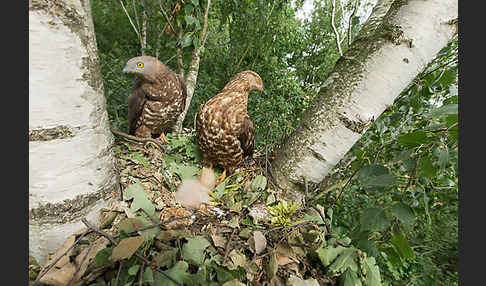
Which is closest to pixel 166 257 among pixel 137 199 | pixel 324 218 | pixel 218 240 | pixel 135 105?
pixel 218 240

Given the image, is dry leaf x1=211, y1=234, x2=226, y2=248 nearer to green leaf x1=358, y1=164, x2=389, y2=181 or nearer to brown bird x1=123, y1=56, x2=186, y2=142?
green leaf x1=358, y1=164, x2=389, y2=181

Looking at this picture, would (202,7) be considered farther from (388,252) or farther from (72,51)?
(388,252)

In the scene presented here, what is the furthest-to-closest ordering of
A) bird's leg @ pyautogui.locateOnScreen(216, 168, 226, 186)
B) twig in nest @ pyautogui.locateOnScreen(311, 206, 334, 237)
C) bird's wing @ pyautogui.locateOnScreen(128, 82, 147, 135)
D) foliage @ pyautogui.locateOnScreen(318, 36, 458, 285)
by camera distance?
bird's wing @ pyautogui.locateOnScreen(128, 82, 147, 135)
bird's leg @ pyautogui.locateOnScreen(216, 168, 226, 186)
twig in nest @ pyautogui.locateOnScreen(311, 206, 334, 237)
foliage @ pyautogui.locateOnScreen(318, 36, 458, 285)

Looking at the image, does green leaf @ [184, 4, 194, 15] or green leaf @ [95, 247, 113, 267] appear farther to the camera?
green leaf @ [184, 4, 194, 15]

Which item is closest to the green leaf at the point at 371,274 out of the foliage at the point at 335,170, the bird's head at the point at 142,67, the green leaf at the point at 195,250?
the foliage at the point at 335,170

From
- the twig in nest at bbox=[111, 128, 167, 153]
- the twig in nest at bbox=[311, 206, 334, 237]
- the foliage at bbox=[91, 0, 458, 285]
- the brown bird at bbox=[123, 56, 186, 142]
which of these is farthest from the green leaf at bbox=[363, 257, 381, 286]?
the brown bird at bbox=[123, 56, 186, 142]

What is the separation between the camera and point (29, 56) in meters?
0.49

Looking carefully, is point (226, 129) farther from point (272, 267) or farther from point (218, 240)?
point (272, 267)

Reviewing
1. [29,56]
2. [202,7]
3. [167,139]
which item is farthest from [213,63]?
[29,56]

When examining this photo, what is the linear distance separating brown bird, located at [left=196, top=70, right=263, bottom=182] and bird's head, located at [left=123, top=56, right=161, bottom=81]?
0.43 m

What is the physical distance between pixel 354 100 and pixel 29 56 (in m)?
0.86

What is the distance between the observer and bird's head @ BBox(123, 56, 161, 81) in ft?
4.24

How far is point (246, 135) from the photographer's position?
1210 millimetres

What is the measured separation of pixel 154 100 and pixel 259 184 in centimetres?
90
